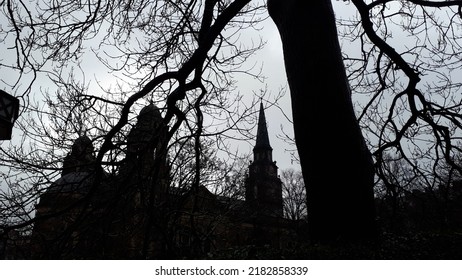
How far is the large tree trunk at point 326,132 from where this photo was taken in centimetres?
271

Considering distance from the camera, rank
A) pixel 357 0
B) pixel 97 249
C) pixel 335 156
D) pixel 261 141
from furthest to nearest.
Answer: pixel 261 141, pixel 97 249, pixel 357 0, pixel 335 156

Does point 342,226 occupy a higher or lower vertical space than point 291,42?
lower

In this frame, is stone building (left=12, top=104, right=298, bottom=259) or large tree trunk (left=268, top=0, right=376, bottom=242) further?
stone building (left=12, top=104, right=298, bottom=259)

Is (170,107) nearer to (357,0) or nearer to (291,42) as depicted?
(291,42)

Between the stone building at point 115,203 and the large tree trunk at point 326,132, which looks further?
the stone building at point 115,203

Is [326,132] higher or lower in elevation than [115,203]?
higher

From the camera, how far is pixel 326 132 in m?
2.99

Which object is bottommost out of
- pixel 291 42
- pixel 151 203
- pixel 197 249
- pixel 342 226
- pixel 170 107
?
pixel 197 249

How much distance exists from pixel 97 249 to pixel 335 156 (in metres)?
3.74

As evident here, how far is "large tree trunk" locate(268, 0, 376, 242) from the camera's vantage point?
8.91ft

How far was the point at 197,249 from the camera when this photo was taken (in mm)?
5734
